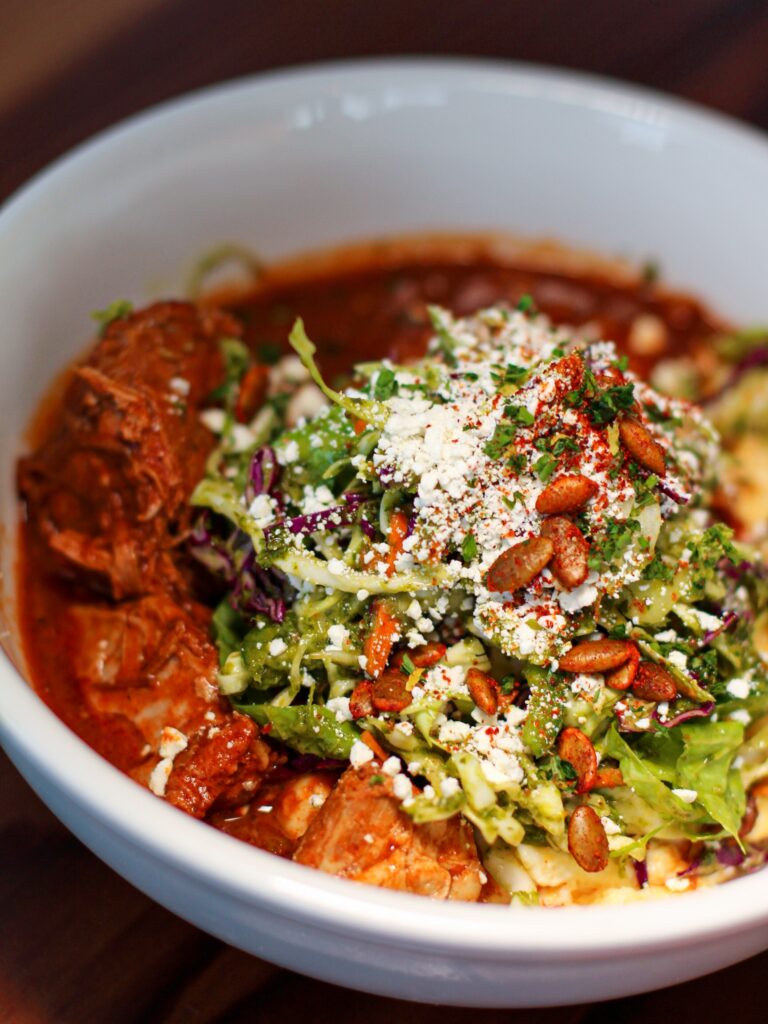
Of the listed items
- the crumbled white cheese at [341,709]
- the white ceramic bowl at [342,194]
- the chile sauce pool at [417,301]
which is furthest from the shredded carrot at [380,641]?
the chile sauce pool at [417,301]

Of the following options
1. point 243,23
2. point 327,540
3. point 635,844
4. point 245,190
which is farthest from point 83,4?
point 635,844

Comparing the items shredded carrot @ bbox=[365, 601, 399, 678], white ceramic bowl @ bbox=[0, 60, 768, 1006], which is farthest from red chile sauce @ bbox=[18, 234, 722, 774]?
shredded carrot @ bbox=[365, 601, 399, 678]

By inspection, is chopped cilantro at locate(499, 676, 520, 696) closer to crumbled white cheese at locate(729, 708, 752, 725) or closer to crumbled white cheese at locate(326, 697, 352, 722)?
crumbled white cheese at locate(326, 697, 352, 722)

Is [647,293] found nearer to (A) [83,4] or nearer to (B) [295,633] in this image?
(B) [295,633]

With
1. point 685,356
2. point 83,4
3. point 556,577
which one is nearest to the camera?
point 556,577

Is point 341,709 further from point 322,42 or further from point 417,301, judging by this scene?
point 322,42

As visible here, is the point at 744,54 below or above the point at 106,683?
above

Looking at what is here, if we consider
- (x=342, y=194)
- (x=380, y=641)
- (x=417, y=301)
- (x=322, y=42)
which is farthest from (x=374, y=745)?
(x=322, y=42)
